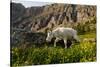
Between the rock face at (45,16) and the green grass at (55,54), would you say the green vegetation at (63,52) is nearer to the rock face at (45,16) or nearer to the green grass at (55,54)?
the green grass at (55,54)

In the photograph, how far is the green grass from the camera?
202cm

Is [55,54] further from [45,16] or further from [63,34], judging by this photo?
A: [45,16]

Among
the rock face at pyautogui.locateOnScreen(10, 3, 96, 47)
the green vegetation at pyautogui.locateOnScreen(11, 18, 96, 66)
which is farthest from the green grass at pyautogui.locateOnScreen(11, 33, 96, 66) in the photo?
the rock face at pyautogui.locateOnScreen(10, 3, 96, 47)

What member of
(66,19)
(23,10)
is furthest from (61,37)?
(23,10)

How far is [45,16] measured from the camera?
2.12m

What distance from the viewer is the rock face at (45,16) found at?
2020mm

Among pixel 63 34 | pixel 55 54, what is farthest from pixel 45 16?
pixel 55 54

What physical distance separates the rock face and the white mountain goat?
6cm

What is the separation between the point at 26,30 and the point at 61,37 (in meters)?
0.41

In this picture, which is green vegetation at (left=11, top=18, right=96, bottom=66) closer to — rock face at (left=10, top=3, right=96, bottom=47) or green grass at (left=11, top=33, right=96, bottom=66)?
green grass at (left=11, top=33, right=96, bottom=66)

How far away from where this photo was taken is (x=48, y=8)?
6.97 ft

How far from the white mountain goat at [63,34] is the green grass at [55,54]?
0.08 metres

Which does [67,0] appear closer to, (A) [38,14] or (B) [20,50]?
(A) [38,14]

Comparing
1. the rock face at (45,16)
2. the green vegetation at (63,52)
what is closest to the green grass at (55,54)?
the green vegetation at (63,52)
